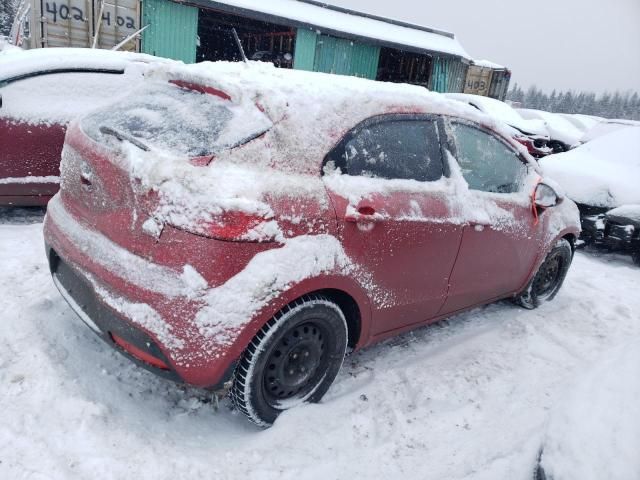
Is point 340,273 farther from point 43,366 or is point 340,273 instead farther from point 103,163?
point 43,366

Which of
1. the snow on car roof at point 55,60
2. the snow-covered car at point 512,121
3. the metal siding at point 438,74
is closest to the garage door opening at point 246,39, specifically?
the metal siding at point 438,74

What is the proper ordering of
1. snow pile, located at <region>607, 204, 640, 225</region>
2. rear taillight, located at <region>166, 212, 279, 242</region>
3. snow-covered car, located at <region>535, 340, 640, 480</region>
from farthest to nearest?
snow pile, located at <region>607, 204, 640, 225</region> < rear taillight, located at <region>166, 212, 279, 242</region> < snow-covered car, located at <region>535, 340, 640, 480</region>

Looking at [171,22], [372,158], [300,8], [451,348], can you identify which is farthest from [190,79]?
[300,8]

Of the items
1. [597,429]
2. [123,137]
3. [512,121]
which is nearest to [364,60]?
[512,121]

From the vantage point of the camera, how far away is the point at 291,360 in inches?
100

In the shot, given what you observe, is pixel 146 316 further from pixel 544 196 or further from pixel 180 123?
pixel 544 196

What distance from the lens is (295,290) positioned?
2287mm

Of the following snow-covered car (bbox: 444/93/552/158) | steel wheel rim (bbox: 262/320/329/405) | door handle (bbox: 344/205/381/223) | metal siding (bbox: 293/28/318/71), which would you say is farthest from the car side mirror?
metal siding (bbox: 293/28/318/71)

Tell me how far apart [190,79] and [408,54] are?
19.4m

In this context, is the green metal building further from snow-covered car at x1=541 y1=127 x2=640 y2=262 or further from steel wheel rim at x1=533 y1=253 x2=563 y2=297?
steel wheel rim at x1=533 y1=253 x2=563 y2=297

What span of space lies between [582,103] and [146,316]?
112 metres

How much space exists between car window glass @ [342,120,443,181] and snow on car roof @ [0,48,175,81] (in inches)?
99.5

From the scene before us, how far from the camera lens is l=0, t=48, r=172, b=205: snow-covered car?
4.39 m

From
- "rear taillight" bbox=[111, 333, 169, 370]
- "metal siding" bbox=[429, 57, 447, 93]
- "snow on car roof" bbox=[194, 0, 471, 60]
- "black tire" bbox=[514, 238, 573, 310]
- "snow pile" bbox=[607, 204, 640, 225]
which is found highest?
"snow on car roof" bbox=[194, 0, 471, 60]
